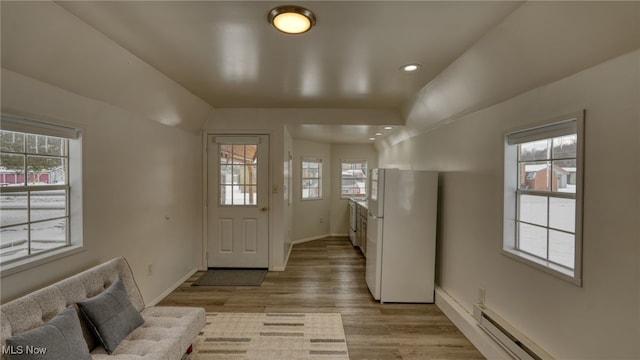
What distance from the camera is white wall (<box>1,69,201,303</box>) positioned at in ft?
5.76

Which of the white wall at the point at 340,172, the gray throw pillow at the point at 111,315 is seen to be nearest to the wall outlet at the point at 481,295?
the gray throw pillow at the point at 111,315

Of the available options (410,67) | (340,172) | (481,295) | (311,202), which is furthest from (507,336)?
(340,172)

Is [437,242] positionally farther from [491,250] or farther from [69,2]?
[69,2]

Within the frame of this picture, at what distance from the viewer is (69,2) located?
1529 millimetres

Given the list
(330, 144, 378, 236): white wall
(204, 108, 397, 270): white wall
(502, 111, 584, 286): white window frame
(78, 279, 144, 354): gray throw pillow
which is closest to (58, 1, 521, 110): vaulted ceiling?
(502, 111, 584, 286): white window frame

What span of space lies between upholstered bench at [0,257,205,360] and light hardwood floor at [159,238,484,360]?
0.98 metres

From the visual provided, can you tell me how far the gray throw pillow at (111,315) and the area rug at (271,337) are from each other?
62 cm

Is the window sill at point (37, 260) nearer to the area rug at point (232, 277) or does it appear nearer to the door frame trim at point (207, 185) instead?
the area rug at point (232, 277)

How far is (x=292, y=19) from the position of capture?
65.4 inches

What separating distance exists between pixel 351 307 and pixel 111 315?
2.16 meters

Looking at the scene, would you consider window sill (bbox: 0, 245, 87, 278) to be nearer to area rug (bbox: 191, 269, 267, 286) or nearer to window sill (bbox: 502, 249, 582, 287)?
area rug (bbox: 191, 269, 267, 286)

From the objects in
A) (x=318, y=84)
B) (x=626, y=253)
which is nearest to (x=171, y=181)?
(x=318, y=84)

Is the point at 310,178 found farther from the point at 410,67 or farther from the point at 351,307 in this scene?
the point at 410,67

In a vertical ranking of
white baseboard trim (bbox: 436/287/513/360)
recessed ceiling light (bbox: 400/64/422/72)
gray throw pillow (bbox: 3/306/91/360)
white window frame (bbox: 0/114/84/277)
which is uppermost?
recessed ceiling light (bbox: 400/64/422/72)
